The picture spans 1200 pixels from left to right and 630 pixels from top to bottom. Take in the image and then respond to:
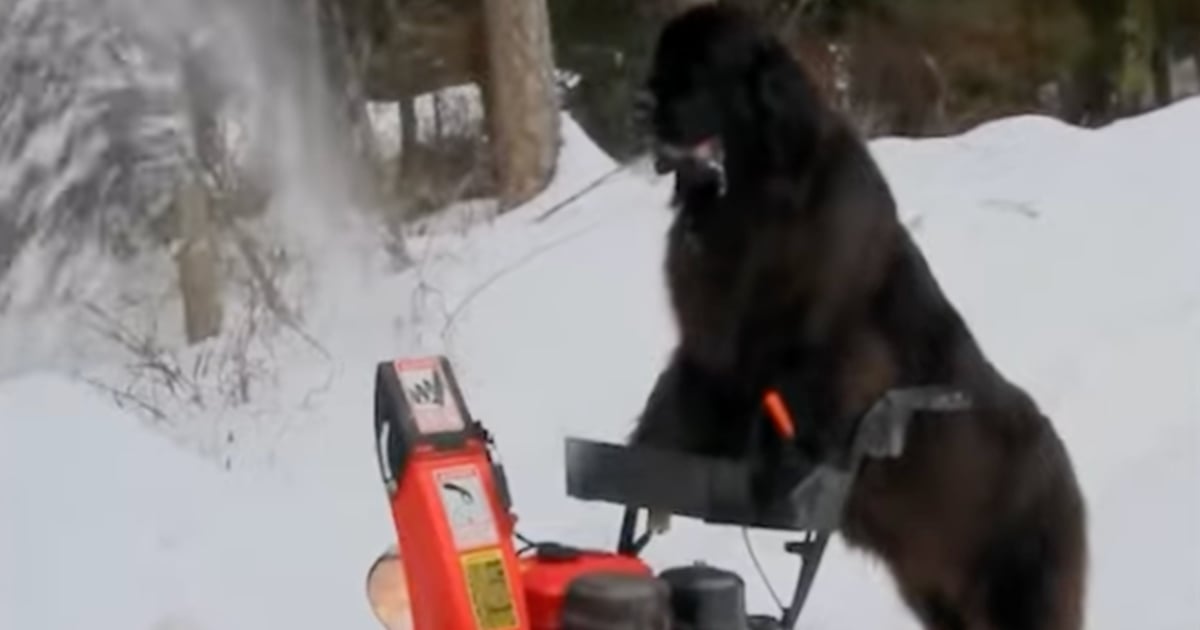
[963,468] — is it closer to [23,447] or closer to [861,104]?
[23,447]

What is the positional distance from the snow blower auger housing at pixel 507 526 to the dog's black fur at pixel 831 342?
1.14ft

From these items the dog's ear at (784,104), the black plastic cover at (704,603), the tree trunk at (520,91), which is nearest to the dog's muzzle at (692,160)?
the dog's ear at (784,104)

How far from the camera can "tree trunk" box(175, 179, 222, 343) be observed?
7973 millimetres

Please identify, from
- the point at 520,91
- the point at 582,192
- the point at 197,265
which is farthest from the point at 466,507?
the point at 520,91

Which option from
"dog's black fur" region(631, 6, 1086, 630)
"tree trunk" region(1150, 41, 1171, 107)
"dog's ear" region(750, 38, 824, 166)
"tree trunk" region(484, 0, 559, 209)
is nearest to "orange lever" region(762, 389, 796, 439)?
"dog's black fur" region(631, 6, 1086, 630)

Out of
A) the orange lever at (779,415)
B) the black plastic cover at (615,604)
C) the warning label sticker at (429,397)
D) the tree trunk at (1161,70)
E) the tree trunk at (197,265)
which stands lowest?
the tree trunk at (1161,70)

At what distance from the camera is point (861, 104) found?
12.5 metres

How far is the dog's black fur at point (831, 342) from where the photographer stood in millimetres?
3705

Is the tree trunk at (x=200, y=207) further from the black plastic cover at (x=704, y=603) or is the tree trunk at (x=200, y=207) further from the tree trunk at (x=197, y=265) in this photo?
the black plastic cover at (x=704, y=603)

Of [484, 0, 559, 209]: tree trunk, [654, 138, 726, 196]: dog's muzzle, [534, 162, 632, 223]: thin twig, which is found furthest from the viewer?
[484, 0, 559, 209]: tree trunk

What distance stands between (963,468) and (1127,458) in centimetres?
176

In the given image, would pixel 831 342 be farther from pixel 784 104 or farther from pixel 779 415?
pixel 784 104

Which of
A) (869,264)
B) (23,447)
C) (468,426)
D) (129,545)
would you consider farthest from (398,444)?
(23,447)

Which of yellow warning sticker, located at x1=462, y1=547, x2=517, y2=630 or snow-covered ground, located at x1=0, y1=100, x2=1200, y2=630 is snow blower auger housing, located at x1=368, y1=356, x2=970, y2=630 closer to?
yellow warning sticker, located at x1=462, y1=547, x2=517, y2=630
